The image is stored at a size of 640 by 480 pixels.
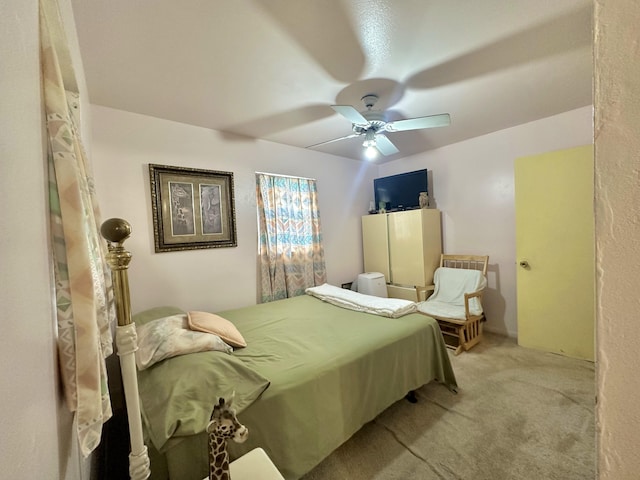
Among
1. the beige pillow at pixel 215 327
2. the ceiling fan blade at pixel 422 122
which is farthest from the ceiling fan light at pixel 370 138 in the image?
the beige pillow at pixel 215 327

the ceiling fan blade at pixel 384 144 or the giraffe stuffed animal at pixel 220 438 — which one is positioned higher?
the ceiling fan blade at pixel 384 144

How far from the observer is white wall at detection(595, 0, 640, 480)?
34 cm

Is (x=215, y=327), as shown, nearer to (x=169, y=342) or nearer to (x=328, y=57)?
(x=169, y=342)

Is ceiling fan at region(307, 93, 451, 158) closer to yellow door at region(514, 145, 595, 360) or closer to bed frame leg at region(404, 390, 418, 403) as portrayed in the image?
yellow door at region(514, 145, 595, 360)

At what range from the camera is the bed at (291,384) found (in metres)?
1.09

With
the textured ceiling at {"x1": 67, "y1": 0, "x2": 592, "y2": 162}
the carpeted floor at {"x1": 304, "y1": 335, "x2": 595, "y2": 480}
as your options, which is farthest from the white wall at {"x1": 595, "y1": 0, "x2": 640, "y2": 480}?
the carpeted floor at {"x1": 304, "y1": 335, "x2": 595, "y2": 480}

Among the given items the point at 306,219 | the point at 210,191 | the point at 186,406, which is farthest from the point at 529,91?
the point at 186,406

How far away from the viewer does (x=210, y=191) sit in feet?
9.29

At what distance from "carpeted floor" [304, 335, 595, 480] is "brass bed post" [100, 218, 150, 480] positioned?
101 centimetres

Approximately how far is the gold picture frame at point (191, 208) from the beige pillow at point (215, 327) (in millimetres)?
1110

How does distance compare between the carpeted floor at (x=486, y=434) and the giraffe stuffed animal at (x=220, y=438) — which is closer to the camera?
the giraffe stuffed animal at (x=220, y=438)

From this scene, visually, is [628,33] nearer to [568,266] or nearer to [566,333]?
[568,266]

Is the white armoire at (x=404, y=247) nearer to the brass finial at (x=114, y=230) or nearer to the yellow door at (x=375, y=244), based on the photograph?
the yellow door at (x=375, y=244)

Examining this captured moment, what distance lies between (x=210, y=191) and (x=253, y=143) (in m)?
0.80
